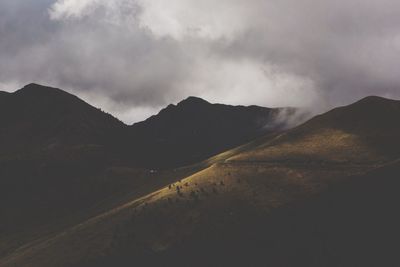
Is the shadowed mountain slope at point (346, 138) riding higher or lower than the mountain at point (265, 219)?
higher

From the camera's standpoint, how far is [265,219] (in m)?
67.4

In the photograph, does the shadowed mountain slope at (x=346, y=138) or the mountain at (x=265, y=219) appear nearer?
the mountain at (x=265, y=219)

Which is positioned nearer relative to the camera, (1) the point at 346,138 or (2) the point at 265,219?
(2) the point at 265,219

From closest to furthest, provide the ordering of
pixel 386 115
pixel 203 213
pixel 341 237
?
pixel 341 237 < pixel 203 213 < pixel 386 115

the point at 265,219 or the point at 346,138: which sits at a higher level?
the point at 346,138

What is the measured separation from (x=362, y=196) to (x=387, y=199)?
3.98 meters

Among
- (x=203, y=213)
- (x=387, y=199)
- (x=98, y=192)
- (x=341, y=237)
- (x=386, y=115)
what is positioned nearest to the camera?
(x=341, y=237)

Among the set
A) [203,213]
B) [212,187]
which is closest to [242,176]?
[212,187]

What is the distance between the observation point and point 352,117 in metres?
114

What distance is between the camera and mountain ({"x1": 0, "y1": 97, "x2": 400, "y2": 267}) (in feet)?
189

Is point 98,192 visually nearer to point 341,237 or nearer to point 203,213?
point 203,213

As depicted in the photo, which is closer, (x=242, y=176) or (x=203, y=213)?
(x=203, y=213)

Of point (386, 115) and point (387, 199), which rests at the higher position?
point (386, 115)

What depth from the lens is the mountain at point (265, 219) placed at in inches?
2267
